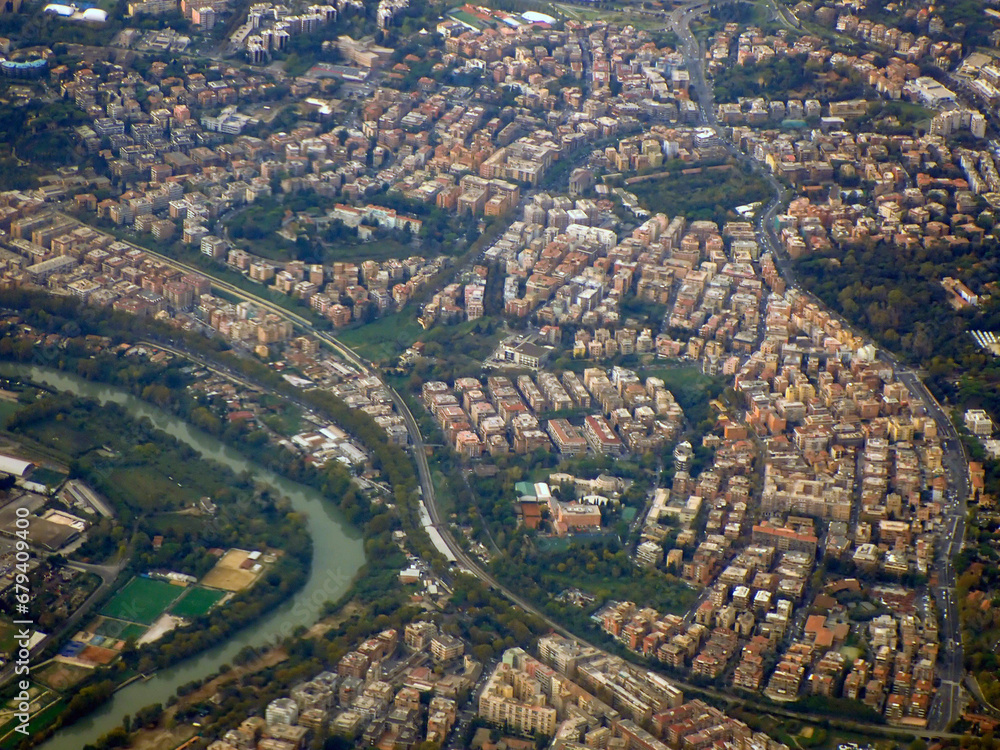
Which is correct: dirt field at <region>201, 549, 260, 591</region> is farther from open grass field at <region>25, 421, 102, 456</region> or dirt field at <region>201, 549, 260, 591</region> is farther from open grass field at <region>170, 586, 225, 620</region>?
open grass field at <region>25, 421, 102, 456</region>

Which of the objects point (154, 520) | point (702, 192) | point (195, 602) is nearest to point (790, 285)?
point (702, 192)

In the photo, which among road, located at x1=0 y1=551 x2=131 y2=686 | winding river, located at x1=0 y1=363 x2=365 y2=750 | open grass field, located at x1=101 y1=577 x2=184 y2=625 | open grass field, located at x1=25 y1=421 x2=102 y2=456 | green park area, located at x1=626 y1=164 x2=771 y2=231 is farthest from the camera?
green park area, located at x1=626 y1=164 x2=771 y2=231

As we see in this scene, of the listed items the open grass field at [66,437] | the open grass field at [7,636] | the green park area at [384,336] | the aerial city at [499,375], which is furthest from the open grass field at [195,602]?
the green park area at [384,336]

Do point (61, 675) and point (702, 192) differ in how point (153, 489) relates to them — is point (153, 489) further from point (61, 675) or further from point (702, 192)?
point (702, 192)

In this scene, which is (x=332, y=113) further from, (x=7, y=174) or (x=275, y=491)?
(x=275, y=491)

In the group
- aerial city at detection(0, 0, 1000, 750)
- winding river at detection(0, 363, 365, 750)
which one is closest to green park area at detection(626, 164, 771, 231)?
aerial city at detection(0, 0, 1000, 750)

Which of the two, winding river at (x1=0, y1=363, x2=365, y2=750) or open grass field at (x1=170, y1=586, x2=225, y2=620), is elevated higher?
open grass field at (x1=170, y1=586, x2=225, y2=620)

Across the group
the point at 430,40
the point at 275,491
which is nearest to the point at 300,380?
the point at 275,491
